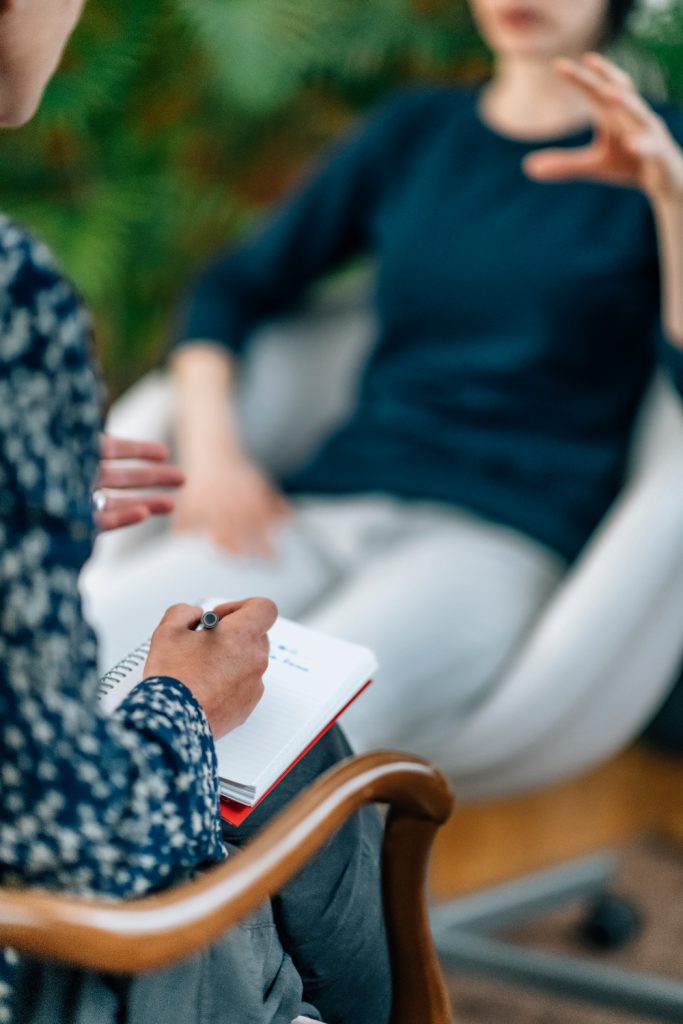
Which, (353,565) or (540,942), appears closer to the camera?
(353,565)

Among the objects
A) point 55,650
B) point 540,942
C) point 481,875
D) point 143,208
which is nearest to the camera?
point 55,650

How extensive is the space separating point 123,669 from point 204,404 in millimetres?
657

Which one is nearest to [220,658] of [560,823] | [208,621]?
[208,621]

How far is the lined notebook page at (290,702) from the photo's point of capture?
67 centimetres

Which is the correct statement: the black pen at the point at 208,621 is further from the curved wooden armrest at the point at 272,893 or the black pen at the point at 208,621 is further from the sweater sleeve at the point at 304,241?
the sweater sleeve at the point at 304,241

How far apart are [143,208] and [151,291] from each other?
17 cm

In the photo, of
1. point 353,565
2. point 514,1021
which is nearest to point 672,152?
point 353,565

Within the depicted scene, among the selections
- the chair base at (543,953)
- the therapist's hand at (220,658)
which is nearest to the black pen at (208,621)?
A: the therapist's hand at (220,658)

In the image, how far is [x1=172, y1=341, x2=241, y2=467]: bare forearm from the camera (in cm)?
132

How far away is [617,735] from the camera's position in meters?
1.18

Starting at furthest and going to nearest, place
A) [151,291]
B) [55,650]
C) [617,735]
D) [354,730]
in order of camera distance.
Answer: [151,291] → [617,735] → [354,730] → [55,650]

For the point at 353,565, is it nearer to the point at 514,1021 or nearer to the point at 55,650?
the point at 514,1021

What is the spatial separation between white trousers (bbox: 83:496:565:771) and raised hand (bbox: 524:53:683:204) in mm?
369

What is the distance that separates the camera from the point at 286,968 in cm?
68
